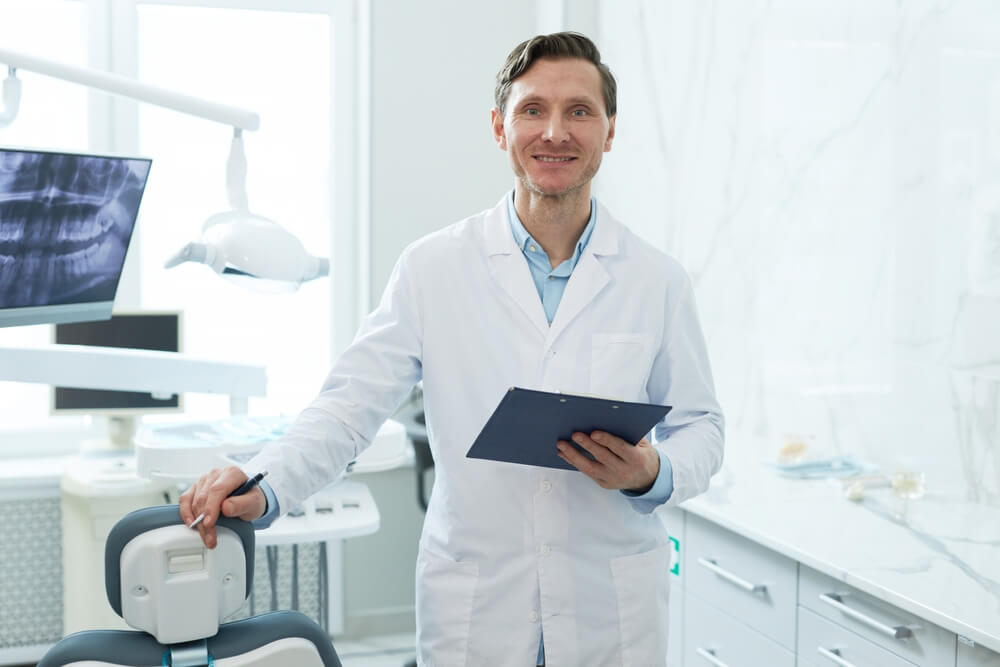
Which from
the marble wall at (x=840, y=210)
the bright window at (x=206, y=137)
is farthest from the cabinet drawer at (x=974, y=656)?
the bright window at (x=206, y=137)

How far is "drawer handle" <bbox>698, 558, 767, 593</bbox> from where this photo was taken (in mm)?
2066

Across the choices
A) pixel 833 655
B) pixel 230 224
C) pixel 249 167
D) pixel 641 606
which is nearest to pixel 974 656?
pixel 833 655

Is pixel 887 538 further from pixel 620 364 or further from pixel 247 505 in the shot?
pixel 247 505

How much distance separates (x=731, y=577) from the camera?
2.15 meters

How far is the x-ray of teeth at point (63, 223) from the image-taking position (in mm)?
1428

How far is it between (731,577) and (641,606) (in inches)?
27.7

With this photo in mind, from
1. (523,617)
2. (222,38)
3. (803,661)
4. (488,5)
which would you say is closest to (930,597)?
(803,661)

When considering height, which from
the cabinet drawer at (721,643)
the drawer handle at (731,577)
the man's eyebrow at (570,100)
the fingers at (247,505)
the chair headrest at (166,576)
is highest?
the man's eyebrow at (570,100)

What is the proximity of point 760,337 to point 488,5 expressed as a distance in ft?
5.32

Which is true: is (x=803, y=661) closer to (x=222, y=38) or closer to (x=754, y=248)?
(x=754, y=248)

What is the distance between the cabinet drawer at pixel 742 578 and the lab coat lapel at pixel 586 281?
2.60 ft

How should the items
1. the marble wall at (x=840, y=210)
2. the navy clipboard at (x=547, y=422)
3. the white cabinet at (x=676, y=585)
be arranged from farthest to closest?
the white cabinet at (x=676, y=585) → the marble wall at (x=840, y=210) → the navy clipboard at (x=547, y=422)

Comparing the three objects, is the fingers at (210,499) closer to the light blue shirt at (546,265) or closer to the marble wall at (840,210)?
the light blue shirt at (546,265)

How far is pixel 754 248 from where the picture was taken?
9.22ft
